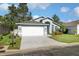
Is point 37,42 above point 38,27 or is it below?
below

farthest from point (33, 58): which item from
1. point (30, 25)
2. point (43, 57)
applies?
point (30, 25)

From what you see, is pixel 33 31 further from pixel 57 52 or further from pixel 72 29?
pixel 72 29

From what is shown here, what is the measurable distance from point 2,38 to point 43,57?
1.20 metres

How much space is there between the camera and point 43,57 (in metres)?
10.2

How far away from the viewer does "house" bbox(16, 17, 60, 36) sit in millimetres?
10367

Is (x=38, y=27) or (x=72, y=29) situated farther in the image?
(x=38, y=27)

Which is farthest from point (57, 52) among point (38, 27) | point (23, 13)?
point (23, 13)

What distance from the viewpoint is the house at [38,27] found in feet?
34.0

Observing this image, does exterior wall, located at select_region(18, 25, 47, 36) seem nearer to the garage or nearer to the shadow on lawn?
the garage

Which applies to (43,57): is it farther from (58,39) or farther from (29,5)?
(29,5)

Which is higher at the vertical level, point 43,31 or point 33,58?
point 43,31

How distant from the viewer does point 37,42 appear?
34.2 ft

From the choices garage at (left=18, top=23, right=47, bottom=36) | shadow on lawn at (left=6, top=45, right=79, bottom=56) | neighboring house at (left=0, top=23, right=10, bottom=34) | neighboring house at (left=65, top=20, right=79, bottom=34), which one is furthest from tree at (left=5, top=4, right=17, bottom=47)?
neighboring house at (left=65, top=20, right=79, bottom=34)

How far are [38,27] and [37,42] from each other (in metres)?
0.41
